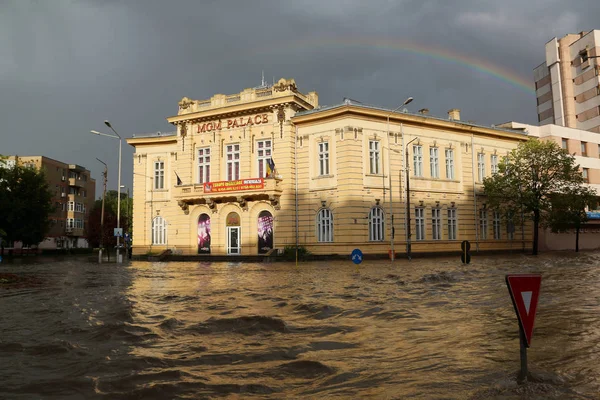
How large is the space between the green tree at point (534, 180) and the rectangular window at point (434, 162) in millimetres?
4184

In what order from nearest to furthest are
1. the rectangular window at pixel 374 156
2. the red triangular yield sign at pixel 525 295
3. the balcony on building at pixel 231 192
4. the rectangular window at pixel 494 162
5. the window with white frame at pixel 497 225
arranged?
the red triangular yield sign at pixel 525 295 < the rectangular window at pixel 374 156 < the balcony on building at pixel 231 192 < the window with white frame at pixel 497 225 < the rectangular window at pixel 494 162

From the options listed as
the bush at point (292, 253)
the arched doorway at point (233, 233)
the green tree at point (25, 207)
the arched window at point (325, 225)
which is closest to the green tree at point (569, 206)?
the arched window at point (325, 225)

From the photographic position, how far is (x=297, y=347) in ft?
20.3

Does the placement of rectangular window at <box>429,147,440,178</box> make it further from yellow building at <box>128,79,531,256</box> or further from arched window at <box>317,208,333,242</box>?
arched window at <box>317,208,333,242</box>

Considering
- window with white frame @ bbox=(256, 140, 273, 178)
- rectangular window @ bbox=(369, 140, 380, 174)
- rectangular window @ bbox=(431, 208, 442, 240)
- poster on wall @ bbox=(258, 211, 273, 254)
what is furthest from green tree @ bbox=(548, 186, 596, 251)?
window with white frame @ bbox=(256, 140, 273, 178)

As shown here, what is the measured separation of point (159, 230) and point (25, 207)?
24339 mm

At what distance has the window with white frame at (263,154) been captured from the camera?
3772cm

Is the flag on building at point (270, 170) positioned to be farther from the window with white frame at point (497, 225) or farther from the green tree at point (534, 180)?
the window with white frame at point (497, 225)

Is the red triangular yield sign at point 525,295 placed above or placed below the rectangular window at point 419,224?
below

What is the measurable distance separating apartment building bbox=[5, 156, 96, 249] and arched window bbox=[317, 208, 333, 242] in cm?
5909

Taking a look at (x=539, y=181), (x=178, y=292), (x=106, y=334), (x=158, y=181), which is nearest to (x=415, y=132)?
(x=539, y=181)

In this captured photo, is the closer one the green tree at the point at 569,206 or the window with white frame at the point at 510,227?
the green tree at the point at 569,206

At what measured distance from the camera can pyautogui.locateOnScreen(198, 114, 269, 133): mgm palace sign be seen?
37844 mm

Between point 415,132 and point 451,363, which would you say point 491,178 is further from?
point 451,363
